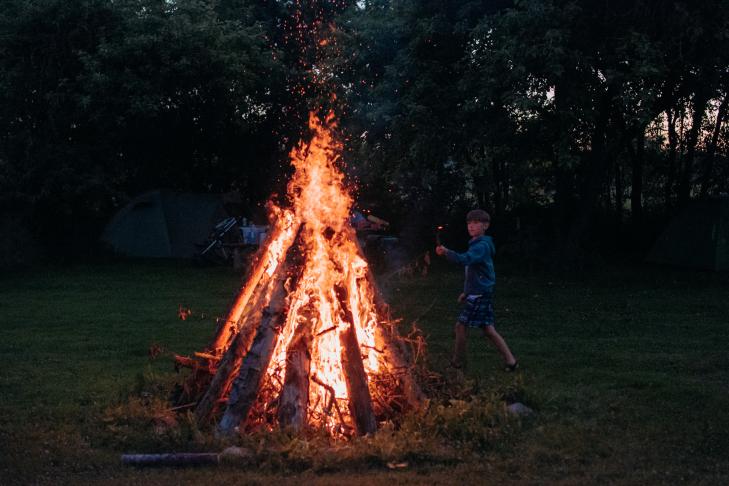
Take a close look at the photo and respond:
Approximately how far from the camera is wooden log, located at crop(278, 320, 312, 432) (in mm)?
6441

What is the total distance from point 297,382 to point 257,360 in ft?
1.09

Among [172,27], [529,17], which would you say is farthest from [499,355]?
[172,27]

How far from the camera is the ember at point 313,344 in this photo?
21.4 ft

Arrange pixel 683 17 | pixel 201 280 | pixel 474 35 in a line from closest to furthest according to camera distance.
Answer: pixel 683 17 → pixel 474 35 → pixel 201 280

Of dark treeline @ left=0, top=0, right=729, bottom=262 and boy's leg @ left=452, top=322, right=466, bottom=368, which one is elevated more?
dark treeline @ left=0, top=0, right=729, bottom=262

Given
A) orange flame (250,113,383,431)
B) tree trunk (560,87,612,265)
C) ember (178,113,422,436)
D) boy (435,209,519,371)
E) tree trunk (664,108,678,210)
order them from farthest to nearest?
tree trunk (664,108,678,210)
tree trunk (560,87,612,265)
boy (435,209,519,371)
orange flame (250,113,383,431)
ember (178,113,422,436)

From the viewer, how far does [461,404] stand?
662cm

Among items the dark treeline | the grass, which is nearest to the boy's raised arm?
the grass

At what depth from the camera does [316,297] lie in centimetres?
686

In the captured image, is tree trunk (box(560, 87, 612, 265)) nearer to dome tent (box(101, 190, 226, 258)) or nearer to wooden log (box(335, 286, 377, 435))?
dome tent (box(101, 190, 226, 258))

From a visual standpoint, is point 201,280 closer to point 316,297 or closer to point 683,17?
point 683,17

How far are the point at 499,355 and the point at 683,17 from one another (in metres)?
9.54

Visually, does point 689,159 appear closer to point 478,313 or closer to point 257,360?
point 478,313

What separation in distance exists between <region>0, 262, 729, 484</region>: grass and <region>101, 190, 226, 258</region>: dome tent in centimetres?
1121
